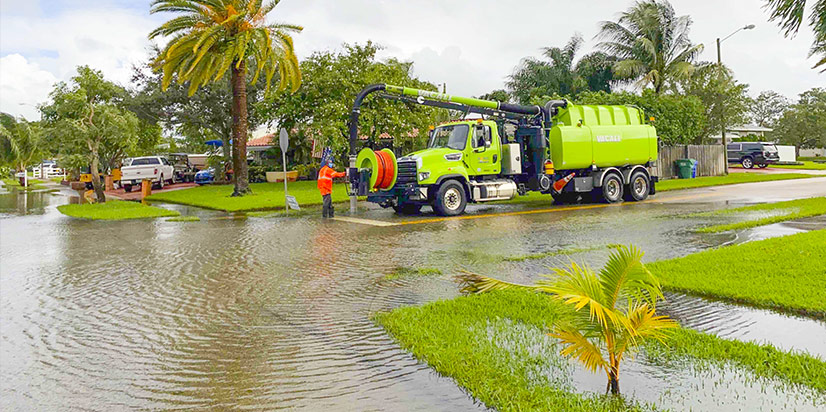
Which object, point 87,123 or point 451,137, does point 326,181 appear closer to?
point 451,137

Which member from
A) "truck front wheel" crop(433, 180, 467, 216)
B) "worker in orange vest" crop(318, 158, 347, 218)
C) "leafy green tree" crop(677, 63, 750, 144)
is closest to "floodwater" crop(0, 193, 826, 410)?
"truck front wheel" crop(433, 180, 467, 216)

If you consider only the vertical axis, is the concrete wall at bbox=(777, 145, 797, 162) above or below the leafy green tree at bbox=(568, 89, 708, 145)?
below

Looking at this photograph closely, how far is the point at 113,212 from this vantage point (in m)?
21.7

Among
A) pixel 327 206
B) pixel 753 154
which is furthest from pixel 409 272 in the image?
pixel 753 154

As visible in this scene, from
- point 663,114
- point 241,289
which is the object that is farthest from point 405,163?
point 663,114

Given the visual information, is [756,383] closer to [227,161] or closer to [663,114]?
[663,114]

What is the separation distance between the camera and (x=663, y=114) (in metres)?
33.8

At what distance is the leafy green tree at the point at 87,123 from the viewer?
24.6 m

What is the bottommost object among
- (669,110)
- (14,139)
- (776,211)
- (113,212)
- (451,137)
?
(776,211)

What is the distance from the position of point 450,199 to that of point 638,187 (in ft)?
23.5

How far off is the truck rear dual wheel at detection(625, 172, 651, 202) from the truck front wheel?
620cm

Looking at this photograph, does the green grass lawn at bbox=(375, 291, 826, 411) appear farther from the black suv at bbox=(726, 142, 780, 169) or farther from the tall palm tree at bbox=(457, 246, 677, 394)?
the black suv at bbox=(726, 142, 780, 169)

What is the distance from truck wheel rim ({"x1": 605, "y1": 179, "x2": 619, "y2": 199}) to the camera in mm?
20505

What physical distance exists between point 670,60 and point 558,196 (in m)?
22.5
